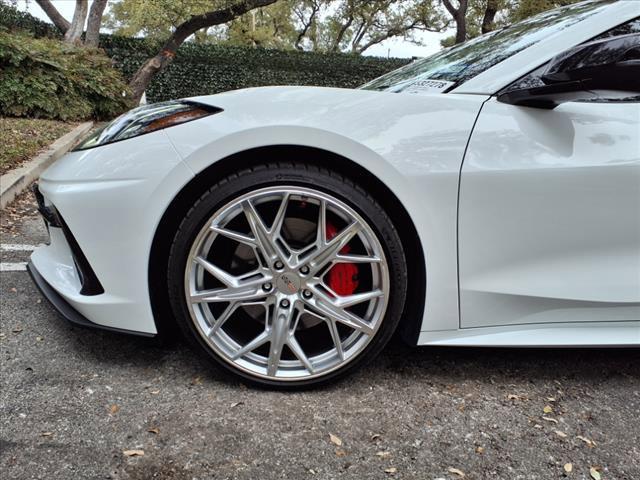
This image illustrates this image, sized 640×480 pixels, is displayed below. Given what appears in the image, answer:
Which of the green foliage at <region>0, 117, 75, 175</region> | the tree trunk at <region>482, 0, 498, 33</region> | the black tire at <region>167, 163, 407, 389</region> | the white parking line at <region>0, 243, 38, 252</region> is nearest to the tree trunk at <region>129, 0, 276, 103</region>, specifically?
the green foliage at <region>0, 117, 75, 175</region>

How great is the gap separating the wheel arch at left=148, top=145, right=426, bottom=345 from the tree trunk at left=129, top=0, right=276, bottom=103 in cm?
1035

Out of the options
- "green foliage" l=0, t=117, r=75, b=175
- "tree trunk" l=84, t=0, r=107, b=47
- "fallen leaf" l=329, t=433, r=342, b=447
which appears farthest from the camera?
"tree trunk" l=84, t=0, r=107, b=47

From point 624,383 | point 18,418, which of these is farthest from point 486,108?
point 18,418

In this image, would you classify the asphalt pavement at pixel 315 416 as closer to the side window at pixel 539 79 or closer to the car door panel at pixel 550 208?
the car door panel at pixel 550 208

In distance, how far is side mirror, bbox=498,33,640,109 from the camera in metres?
1.42

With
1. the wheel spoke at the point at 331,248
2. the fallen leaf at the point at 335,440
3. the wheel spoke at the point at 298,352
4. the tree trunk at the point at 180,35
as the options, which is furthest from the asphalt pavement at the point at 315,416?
the tree trunk at the point at 180,35

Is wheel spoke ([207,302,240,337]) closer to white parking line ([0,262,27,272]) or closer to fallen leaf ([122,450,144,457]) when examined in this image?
fallen leaf ([122,450,144,457])

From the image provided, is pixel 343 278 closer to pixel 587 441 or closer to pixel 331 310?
pixel 331 310

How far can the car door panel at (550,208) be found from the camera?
1.55 m

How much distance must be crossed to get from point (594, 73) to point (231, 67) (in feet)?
51.6

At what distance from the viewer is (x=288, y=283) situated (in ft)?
5.39

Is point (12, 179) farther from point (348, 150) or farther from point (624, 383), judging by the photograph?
point (624, 383)

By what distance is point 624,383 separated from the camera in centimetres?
192

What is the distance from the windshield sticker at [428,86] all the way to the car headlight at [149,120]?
0.73 m
